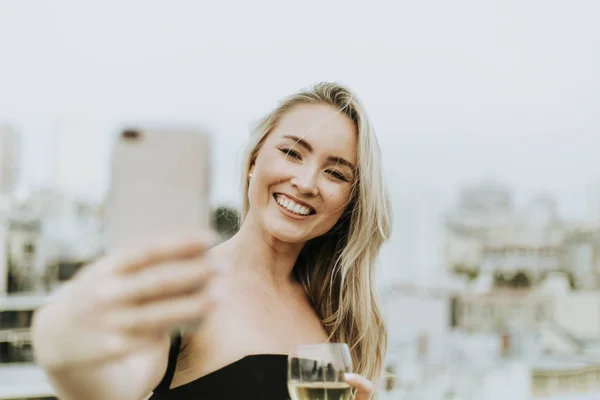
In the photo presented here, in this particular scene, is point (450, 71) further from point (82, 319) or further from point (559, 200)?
point (82, 319)

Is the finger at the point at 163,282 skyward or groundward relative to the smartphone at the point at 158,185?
groundward

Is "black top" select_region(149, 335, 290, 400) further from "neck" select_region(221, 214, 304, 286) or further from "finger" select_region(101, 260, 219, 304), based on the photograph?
"finger" select_region(101, 260, 219, 304)

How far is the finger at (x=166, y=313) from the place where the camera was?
49 cm

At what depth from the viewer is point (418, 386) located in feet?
23.5

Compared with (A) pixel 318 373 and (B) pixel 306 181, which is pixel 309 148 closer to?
(B) pixel 306 181

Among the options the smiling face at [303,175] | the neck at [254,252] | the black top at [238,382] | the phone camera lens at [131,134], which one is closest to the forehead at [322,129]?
the smiling face at [303,175]

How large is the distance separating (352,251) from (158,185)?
137 centimetres

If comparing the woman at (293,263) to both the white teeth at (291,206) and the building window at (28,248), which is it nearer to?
the white teeth at (291,206)

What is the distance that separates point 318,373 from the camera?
1.16 metres

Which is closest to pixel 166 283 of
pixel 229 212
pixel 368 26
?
pixel 229 212

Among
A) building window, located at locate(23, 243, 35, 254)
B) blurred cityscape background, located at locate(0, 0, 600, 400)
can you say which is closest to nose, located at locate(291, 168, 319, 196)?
blurred cityscape background, located at locate(0, 0, 600, 400)

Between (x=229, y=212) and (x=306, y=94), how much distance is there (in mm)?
462

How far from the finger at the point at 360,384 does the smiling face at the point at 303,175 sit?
17.3 inches

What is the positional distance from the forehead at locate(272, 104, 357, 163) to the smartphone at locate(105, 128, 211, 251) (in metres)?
1.10
